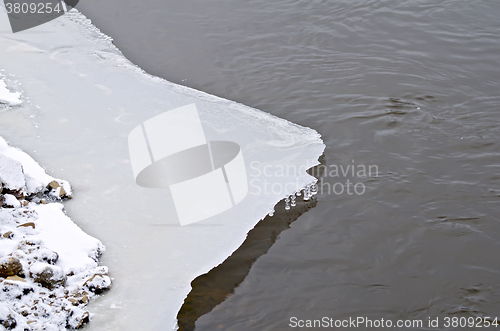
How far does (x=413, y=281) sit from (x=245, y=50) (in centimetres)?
461

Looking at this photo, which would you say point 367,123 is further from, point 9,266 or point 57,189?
point 9,266

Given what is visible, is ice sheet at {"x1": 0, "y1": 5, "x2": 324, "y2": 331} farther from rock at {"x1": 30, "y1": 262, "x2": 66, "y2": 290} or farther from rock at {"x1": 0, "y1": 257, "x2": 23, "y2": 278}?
rock at {"x1": 0, "y1": 257, "x2": 23, "y2": 278}

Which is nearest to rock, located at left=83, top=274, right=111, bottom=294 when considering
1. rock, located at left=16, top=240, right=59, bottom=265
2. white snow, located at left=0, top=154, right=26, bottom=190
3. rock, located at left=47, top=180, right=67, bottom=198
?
rock, located at left=16, top=240, right=59, bottom=265

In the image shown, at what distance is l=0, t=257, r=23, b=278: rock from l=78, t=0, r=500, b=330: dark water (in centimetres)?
135

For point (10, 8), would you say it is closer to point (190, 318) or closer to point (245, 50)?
point (245, 50)

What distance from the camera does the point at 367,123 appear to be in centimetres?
536

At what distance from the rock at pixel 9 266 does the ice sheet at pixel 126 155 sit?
60 cm

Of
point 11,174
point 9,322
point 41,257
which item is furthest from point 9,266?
point 11,174

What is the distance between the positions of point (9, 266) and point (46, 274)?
0.25m

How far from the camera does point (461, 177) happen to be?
4.53 metres

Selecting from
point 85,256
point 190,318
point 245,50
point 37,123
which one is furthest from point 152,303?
point 245,50

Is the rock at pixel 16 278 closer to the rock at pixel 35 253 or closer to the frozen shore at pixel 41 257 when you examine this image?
the frozen shore at pixel 41 257

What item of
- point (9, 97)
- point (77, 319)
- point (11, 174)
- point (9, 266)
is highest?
point (9, 97)

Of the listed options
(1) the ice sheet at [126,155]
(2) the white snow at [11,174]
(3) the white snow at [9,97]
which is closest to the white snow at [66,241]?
(1) the ice sheet at [126,155]
